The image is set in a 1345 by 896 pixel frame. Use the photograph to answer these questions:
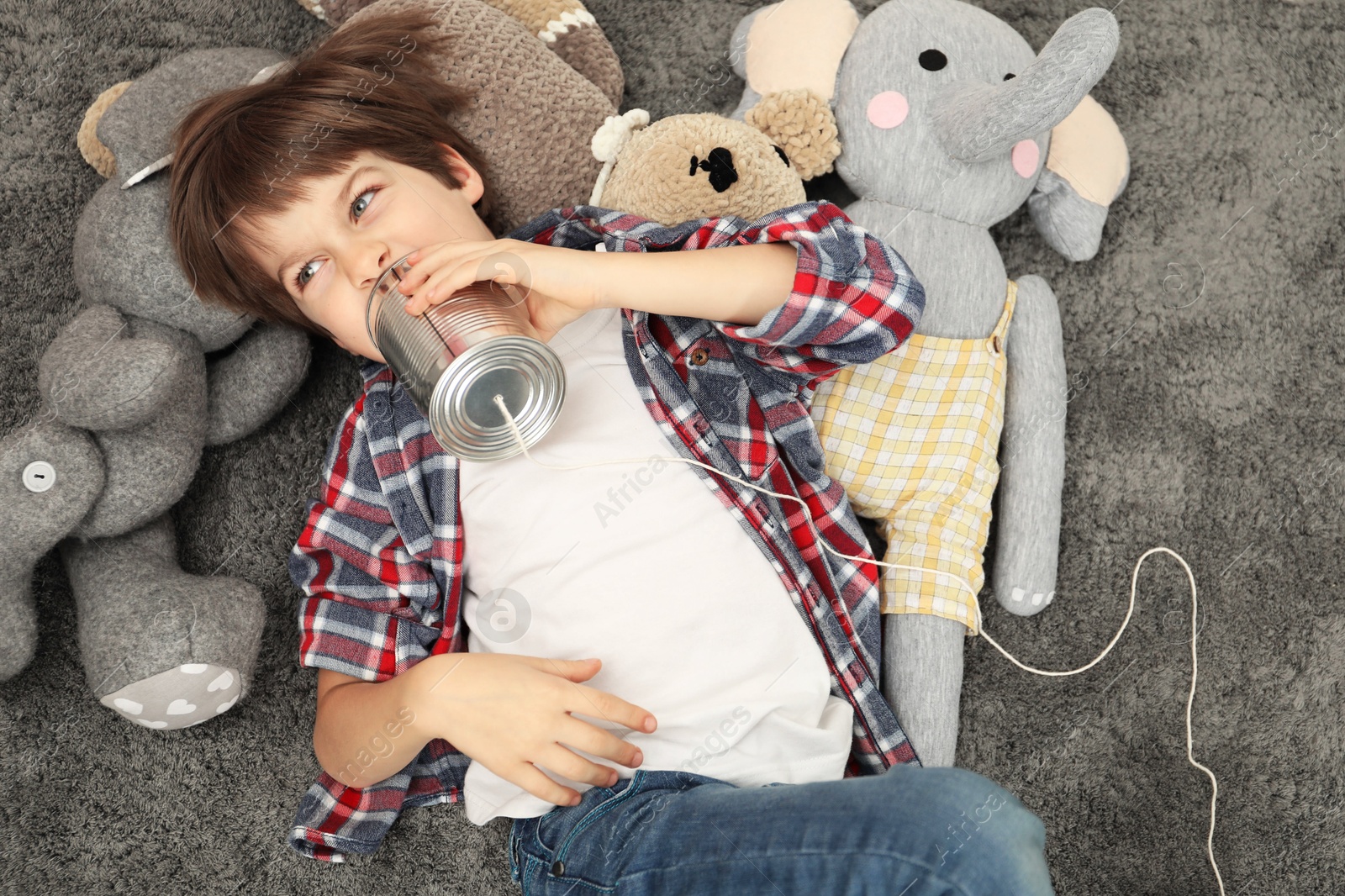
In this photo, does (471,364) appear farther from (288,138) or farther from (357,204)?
(288,138)

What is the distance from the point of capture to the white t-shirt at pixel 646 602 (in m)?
0.98

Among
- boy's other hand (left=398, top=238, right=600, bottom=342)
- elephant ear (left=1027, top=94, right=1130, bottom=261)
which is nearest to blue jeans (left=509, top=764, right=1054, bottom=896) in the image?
boy's other hand (left=398, top=238, right=600, bottom=342)

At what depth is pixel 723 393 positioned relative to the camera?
3.48 feet

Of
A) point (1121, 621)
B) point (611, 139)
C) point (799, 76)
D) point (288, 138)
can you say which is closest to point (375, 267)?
point (288, 138)

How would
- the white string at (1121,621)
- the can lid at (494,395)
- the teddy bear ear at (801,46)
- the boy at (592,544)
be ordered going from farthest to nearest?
the teddy bear ear at (801,46) < the white string at (1121,621) < the boy at (592,544) < the can lid at (494,395)

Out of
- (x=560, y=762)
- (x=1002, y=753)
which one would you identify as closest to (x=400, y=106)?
(x=560, y=762)

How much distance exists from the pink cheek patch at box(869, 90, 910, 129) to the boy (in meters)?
0.17

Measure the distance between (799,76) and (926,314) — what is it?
1.06 ft

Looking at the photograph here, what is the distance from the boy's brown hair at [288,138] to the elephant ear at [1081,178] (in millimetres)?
715

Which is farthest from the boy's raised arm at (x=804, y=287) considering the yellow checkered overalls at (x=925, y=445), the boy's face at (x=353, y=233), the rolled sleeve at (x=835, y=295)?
the boy's face at (x=353, y=233)

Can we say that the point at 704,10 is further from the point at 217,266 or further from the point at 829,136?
the point at 217,266

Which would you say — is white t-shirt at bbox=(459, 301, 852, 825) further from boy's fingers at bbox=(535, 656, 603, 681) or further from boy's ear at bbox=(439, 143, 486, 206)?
boy's ear at bbox=(439, 143, 486, 206)

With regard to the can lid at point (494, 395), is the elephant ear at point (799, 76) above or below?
above

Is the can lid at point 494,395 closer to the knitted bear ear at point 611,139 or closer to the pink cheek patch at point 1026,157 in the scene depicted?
the knitted bear ear at point 611,139
